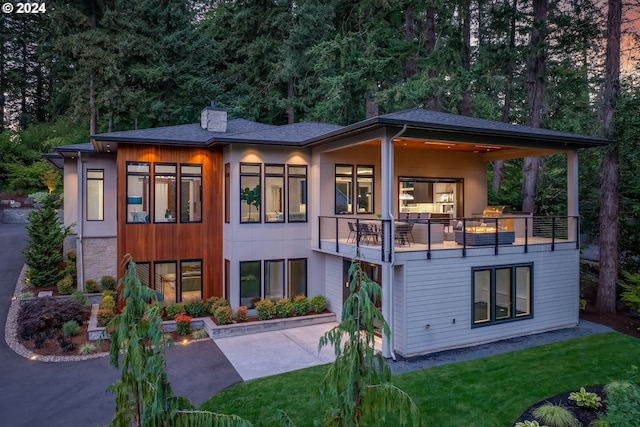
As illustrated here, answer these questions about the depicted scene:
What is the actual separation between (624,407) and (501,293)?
5147mm

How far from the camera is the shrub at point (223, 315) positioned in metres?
11.0

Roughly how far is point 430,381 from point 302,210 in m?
6.45

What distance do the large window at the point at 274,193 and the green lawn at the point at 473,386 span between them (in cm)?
513

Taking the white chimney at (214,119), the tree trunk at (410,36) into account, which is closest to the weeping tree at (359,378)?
the white chimney at (214,119)

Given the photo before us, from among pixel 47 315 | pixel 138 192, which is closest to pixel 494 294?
pixel 138 192

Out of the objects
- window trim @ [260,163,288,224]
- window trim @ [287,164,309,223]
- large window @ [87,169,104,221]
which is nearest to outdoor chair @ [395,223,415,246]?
window trim @ [287,164,309,223]

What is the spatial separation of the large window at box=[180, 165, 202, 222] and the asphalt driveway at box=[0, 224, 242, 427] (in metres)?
3.92

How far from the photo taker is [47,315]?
10.5 metres

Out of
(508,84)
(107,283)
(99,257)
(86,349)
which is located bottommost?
(86,349)

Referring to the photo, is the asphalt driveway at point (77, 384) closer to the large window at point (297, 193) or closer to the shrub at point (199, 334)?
the shrub at point (199, 334)

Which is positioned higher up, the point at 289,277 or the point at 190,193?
the point at 190,193

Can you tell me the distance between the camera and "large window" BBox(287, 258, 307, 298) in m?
12.6

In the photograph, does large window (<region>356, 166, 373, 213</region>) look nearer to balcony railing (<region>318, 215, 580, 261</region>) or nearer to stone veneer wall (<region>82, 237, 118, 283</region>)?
balcony railing (<region>318, 215, 580, 261</region>)

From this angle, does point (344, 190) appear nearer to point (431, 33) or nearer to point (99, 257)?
point (99, 257)
